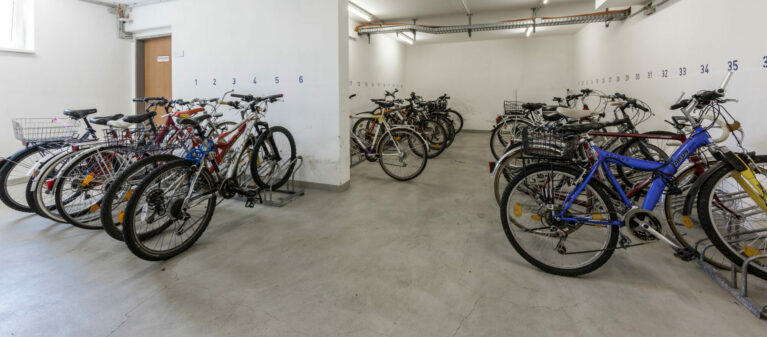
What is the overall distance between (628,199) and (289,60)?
3.02m

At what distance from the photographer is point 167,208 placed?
6.66ft

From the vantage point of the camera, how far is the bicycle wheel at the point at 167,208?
186 cm

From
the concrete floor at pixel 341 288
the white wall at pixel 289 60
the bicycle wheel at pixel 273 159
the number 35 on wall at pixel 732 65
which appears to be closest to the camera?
the concrete floor at pixel 341 288

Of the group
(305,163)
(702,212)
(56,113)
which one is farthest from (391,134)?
(56,113)

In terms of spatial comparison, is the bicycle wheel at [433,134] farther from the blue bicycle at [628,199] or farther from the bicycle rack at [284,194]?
the blue bicycle at [628,199]

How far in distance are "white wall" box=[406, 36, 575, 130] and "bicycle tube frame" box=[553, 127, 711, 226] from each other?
21.2 ft

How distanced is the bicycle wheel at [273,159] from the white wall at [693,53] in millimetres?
3550

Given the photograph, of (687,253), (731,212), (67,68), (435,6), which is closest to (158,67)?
(67,68)

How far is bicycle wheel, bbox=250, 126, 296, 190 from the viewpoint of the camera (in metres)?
2.99

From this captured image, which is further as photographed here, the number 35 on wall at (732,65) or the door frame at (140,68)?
the door frame at (140,68)

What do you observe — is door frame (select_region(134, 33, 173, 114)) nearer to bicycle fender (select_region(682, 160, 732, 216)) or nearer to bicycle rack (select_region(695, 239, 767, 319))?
bicycle fender (select_region(682, 160, 732, 216))

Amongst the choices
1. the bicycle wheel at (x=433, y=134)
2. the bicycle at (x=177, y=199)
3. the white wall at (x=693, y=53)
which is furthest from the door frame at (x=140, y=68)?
the white wall at (x=693, y=53)

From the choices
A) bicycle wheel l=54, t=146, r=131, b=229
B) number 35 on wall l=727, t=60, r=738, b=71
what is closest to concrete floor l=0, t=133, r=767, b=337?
bicycle wheel l=54, t=146, r=131, b=229

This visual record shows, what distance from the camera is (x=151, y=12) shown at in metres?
4.87
